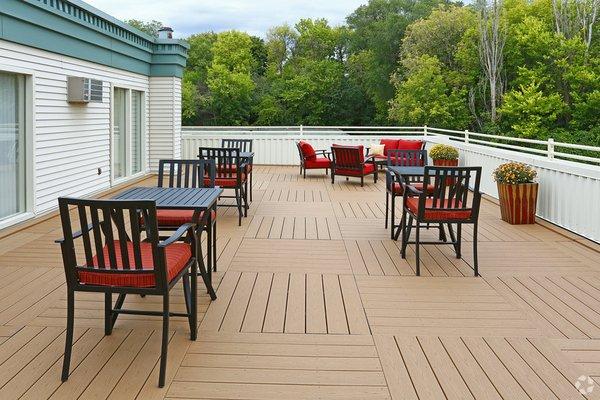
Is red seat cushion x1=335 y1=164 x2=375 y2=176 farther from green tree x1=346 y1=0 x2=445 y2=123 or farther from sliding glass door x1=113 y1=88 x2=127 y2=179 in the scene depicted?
green tree x1=346 y1=0 x2=445 y2=123

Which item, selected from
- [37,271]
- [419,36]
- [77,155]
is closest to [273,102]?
[419,36]

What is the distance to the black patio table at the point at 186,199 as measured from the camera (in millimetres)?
3705

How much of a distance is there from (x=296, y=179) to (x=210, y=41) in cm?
3438

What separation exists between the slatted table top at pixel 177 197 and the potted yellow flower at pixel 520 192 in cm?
378

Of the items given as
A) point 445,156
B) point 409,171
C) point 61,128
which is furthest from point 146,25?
point 409,171

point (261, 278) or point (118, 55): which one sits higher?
point (118, 55)

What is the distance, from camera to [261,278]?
14.6 feet

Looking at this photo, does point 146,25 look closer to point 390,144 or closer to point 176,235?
point 390,144

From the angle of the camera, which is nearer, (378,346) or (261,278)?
(378,346)

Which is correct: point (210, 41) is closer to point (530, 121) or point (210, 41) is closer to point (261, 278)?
point (530, 121)

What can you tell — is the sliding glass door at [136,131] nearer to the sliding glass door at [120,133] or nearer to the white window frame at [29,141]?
the sliding glass door at [120,133]

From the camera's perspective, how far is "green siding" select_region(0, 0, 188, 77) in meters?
6.36

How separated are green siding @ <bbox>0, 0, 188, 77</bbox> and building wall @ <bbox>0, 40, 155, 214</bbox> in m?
0.13

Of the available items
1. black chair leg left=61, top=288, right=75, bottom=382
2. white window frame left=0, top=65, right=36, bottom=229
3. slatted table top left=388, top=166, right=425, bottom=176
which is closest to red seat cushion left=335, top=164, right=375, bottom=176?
slatted table top left=388, top=166, right=425, bottom=176
